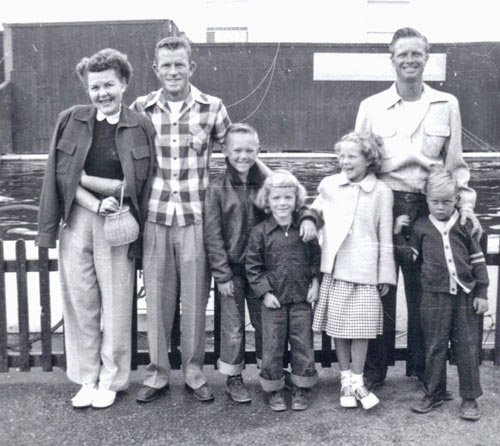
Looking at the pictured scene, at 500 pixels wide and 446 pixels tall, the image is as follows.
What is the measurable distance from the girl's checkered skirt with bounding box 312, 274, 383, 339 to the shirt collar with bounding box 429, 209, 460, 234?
46cm

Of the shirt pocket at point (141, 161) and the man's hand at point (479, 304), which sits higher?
the shirt pocket at point (141, 161)

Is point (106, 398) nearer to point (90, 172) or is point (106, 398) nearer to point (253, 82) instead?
point (90, 172)

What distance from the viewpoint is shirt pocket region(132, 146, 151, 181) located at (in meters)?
3.63

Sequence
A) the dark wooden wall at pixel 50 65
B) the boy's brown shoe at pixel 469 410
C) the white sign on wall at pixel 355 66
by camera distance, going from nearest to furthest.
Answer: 1. the boy's brown shoe at pixel 469 410
2. the dark wooden wall at pixel 50 65
3. the white sign on wall at pixel 355 66

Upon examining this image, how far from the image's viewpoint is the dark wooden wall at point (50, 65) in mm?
17156

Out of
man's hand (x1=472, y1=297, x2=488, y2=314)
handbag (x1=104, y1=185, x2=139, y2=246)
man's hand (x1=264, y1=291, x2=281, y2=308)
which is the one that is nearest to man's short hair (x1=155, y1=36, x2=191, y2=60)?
handbag (x1=104, y1=185, x2=139, y2=246)

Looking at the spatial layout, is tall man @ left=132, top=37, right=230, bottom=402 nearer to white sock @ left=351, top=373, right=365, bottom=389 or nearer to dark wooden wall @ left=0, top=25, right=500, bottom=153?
white sock @ left=351, top=373, right=365, bottom=389

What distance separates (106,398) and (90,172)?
1232 mm

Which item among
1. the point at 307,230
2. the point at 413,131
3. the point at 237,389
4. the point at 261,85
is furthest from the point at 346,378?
the point at 261,85

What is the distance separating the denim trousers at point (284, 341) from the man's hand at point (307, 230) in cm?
36

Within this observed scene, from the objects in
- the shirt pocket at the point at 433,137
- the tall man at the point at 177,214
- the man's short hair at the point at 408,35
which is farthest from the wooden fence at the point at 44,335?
the man's short hair at the point at 408,35

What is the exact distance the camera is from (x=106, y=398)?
12.3ft

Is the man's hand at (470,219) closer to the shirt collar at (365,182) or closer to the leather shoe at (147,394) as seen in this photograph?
the shirt collar at (365,182)

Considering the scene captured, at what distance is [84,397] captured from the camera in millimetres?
3756
